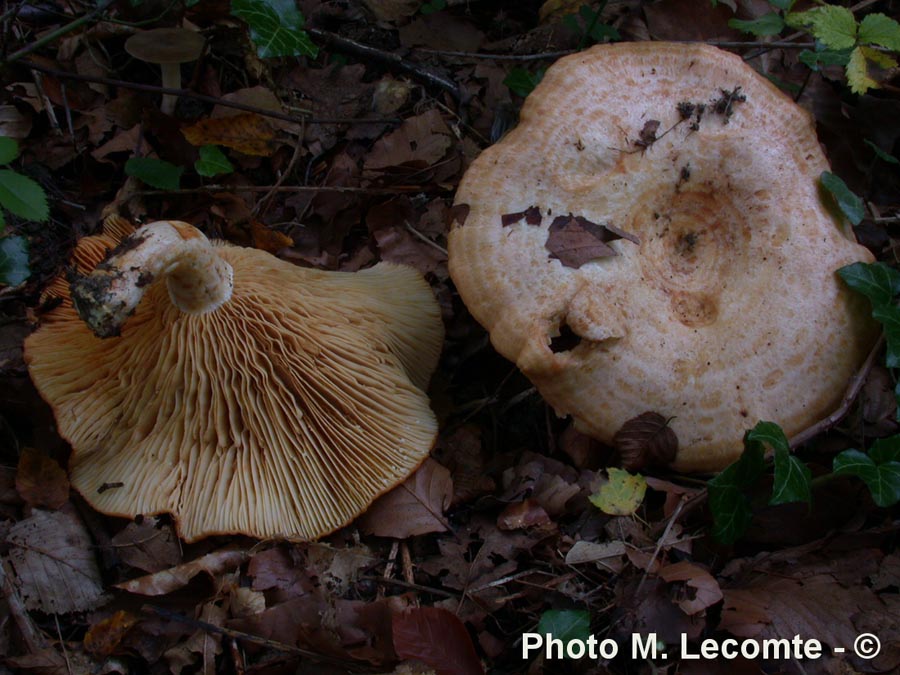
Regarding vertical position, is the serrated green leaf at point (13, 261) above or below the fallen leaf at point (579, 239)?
below

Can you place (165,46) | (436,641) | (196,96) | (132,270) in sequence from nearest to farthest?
(132,270), (436,641), (165,46), (196,96)

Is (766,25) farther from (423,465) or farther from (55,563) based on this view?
(55,563)

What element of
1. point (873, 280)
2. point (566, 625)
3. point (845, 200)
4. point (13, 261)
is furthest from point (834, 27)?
point (13, 261)

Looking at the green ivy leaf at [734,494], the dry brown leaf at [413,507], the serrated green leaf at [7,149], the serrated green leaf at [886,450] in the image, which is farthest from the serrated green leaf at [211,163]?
the serrated green leaf at [886,450]

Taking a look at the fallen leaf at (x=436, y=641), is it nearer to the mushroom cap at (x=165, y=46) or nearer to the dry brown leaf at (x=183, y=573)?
the dry brown leaf at (x=183, y=573)

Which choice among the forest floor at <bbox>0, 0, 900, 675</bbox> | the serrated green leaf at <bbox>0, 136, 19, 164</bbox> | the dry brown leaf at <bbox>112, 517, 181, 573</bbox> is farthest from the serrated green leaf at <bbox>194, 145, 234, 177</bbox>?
the dry brown leaf at <bbox>112, 517, 181, 573</bbox>
